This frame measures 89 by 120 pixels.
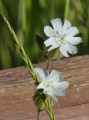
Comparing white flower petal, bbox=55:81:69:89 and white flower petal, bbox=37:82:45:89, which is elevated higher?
white flower petal, bbox=37:82:45:89

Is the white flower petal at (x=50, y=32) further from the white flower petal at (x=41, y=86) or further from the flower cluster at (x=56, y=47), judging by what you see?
the white flower petal at (x=41, y=86)

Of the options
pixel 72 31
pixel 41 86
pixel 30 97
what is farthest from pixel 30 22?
pixel 41 86

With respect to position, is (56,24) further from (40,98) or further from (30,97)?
(30,97)

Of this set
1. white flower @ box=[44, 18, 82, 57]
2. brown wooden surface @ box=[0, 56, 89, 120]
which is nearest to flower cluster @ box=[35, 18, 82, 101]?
white flower @ box=[44, 18, 82, 57]

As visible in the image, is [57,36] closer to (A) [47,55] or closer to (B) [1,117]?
(A) [47,55]

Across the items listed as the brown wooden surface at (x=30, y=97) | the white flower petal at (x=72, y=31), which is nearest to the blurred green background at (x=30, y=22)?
the brown wooden surface at (x=30, y=97)

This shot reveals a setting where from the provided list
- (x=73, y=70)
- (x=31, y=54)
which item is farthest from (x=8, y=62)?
(x=73, y=70)

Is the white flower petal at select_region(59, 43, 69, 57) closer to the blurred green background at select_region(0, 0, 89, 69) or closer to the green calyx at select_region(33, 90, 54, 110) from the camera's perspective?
the green calyx at select_region(33, 90, 54, 110)
